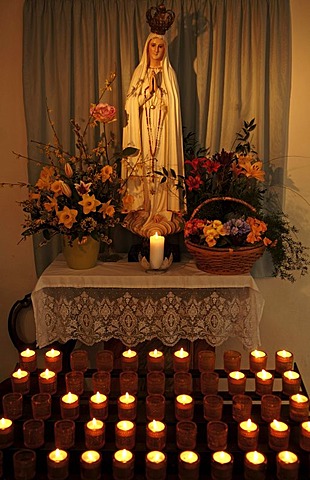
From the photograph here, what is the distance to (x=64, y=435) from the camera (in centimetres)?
145

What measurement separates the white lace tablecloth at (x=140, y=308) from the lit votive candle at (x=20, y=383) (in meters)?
0.62

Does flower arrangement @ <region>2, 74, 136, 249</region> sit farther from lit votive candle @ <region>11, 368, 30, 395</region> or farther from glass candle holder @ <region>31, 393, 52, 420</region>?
glass candle holder @ <region>31, 393, 52, 420</region>

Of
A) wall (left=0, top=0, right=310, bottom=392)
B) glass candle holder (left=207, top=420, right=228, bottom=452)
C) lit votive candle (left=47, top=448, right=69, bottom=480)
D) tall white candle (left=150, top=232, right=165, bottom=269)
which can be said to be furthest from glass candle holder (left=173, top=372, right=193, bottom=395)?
wall (left=0, top=0, right=310, bottom=392)

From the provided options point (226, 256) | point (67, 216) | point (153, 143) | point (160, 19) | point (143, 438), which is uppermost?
point (160, 19)

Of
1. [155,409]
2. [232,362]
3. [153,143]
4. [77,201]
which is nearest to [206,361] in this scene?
[232,362]

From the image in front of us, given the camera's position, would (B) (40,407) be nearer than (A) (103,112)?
Yes

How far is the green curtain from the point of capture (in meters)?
2.63

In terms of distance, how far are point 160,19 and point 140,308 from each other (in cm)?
125

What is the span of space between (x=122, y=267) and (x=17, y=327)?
84 centimetres

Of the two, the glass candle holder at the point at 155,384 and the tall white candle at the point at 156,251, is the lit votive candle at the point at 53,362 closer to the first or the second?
the glass candle holder at the point at 155,384

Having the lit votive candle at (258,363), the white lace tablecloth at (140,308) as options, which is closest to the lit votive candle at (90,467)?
the lit votive candle at (258,363)

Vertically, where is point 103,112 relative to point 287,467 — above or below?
above

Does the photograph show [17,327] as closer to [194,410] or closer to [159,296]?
[159,296]

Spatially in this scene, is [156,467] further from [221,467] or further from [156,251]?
[156,251]
